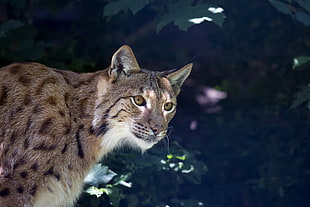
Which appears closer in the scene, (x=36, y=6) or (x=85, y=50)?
(x=85, y=50)

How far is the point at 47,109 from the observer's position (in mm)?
4359

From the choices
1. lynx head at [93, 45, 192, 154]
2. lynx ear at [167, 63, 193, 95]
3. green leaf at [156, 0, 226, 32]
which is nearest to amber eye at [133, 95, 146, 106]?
lynx head at [93, 45, 192, 154]

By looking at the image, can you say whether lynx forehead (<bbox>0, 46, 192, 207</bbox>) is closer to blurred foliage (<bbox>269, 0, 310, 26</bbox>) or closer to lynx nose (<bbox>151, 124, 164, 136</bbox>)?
lynx nose (<bbox>151, 124, 164, 136</bbox>)

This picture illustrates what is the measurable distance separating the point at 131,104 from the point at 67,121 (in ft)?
1.64

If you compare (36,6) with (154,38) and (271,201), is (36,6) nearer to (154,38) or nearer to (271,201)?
(154,38)

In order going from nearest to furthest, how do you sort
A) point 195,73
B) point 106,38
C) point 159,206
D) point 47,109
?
point 47,109 → point 159,206 → point 106,38 → point 195,73

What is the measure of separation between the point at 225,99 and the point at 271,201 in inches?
59.7

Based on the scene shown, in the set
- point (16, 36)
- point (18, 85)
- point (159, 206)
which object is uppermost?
point (18, 85)

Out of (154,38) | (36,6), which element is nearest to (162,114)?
(154,38)

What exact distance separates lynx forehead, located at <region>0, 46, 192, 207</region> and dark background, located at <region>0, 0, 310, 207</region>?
0.84m

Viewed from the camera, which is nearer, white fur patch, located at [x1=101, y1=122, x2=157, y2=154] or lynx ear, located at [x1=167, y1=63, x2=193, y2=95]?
white fur patch, located at [x1=101, y1=122, x2=157, y2=154]

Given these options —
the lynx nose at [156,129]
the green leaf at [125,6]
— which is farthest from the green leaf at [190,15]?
the lynx nose at [156,129]

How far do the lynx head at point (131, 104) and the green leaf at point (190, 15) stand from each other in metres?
0.57

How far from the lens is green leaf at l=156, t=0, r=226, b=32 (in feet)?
16.0
